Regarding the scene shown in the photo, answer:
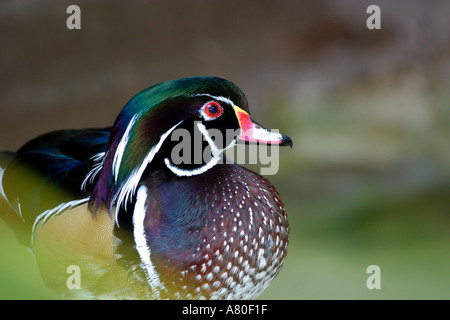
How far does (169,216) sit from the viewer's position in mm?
835

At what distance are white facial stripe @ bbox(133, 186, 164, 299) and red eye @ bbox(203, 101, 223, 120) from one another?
0.15 meters

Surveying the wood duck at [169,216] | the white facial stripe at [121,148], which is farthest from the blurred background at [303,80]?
the white facial stripe at [121,148]

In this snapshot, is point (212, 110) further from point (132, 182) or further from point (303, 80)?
point (303, 80)

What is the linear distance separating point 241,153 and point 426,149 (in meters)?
0.83

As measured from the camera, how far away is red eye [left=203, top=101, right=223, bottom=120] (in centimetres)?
82

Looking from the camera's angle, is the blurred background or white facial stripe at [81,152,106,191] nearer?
white facial stripe at [81,152,106,191]

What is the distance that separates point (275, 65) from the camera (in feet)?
Result: 7.29

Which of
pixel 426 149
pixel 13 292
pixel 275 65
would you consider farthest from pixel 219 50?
pixel 13 292

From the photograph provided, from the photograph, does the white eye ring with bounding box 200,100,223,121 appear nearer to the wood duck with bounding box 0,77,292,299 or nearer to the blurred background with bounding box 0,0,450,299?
the wood duck with bounding box 0,77,292,299

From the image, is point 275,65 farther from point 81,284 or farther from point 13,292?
point 13,292

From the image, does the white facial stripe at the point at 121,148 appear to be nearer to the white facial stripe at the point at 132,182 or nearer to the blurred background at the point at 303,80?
the white facial stripe at the point at 132,182

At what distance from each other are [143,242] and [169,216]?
0.05 meters

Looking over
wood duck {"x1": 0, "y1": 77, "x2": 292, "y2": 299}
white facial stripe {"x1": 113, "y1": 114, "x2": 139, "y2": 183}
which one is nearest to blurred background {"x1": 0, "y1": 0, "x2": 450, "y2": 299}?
wood duck {"x1": 0, "y1": 77, "x2": 292, "y2": 299}

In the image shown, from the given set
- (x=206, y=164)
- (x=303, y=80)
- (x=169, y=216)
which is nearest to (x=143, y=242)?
(x=169, y=216)
